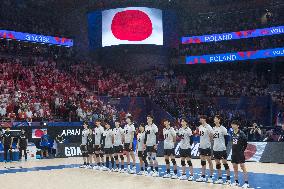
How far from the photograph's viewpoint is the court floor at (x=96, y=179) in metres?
16.4

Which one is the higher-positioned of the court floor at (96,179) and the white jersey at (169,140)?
the white jersey at (169,140)

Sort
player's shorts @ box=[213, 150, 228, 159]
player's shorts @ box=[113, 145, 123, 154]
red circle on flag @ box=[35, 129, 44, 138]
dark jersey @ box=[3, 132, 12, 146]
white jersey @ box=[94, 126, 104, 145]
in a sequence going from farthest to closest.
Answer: red circle on flag @ box=[35, 129, 44, 138], dark jersey @ box=[3, 132, 12, 146], white jersey @ box=[94, 126, 104, 145], player's shorts @ box=[113, 145, 123, 154], player's shorts @ box=[213, 150, 228, 159]

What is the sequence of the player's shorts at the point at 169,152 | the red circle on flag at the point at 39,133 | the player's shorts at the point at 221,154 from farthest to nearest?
the red circle on flag at the point at 39,133 < the player's shorts at the point at 169,152 < the player's shorts at the point at 221,154

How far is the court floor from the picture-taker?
646 inches

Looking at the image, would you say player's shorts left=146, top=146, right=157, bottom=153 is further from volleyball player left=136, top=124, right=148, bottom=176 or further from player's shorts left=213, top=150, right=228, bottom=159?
player's shorts left=213, top=150, right=228, bottom=159

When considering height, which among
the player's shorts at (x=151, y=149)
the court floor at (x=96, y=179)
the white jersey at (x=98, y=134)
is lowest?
the court floor at (x=96, y=179)

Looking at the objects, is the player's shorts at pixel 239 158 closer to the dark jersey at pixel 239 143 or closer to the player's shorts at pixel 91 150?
the dark jersey at pixel 239 143

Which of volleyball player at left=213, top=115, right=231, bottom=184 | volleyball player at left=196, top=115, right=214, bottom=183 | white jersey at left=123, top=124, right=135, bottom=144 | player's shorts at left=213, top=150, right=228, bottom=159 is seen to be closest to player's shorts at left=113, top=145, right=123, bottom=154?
white jersey at left=123, top=124, right=135, bottom=144

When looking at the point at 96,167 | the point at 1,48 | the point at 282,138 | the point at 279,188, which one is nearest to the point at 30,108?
the point at 96,167

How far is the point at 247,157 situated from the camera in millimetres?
26703

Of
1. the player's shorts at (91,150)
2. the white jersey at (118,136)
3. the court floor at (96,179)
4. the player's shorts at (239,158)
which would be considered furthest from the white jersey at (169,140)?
the player's shorts at (91,150)

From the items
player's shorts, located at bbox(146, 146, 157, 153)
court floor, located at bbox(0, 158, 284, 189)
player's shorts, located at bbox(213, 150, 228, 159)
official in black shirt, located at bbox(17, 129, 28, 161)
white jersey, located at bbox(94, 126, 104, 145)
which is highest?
white jersey, located at bbox(94, 126, 104, 145)

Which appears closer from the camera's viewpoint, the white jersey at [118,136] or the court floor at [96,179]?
the court floor at [96,179]

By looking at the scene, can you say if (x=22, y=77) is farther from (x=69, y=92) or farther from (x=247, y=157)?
(x=247, y=157)
